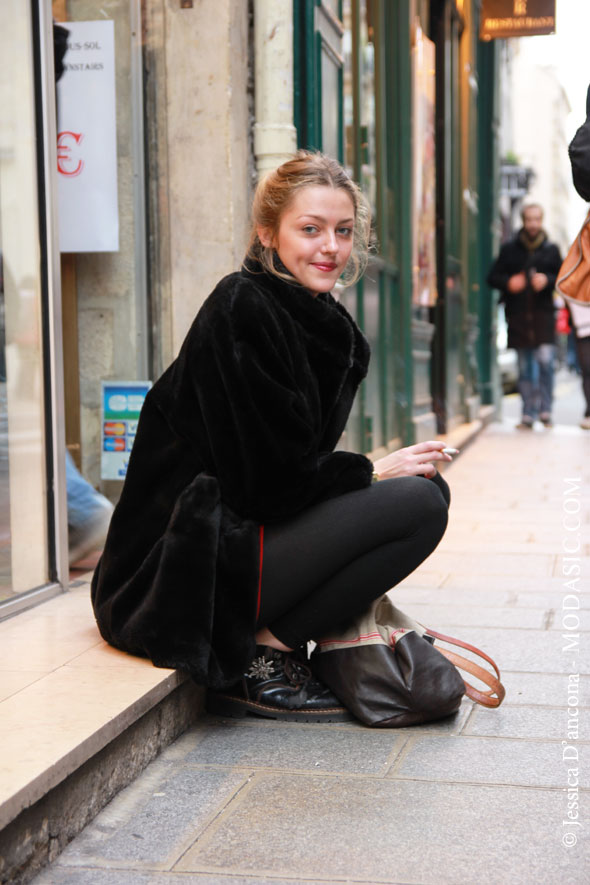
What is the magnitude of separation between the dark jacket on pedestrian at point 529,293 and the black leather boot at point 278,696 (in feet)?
26.5

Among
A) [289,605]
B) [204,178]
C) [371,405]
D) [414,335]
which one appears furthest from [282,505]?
[414,335]

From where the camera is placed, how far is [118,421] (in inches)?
182

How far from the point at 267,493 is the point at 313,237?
0.68 metres

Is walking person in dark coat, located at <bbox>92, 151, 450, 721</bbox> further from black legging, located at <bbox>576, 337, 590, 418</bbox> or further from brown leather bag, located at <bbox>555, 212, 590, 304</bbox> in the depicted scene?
black legging, located at <bbox>576, 337, 590, 418</bbox>

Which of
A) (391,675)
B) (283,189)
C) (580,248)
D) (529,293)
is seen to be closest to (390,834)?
(391,675)

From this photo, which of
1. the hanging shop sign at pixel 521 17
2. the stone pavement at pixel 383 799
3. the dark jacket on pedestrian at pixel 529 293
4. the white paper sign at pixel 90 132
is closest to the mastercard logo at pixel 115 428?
the white paper sign at pixel 90 132

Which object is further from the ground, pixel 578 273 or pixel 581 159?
pixel 581 159

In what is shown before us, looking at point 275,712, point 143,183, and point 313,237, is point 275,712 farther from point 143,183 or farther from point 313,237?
point 143,183

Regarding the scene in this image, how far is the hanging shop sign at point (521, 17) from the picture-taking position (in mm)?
10250

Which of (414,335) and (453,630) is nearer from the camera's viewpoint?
(453,630)

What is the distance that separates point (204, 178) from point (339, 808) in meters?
2.80

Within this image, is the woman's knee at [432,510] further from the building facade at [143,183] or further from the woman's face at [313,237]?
the building facade at [143,183]

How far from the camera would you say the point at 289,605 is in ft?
9.62

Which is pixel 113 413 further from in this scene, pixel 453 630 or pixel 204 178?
pixel 453 630
